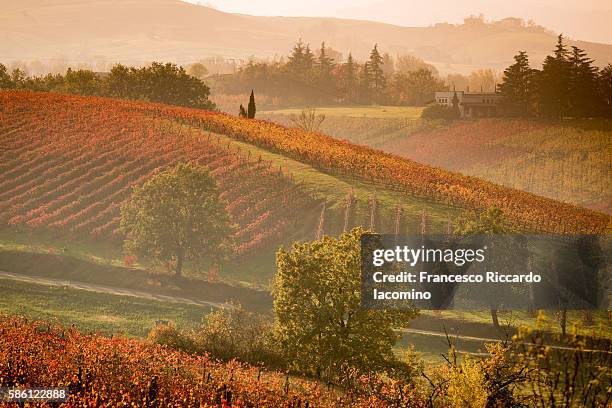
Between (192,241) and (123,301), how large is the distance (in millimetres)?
5710

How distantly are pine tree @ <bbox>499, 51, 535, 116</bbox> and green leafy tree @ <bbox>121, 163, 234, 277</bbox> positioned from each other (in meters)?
60.0

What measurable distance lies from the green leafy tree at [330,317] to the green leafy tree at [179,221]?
15.8 m

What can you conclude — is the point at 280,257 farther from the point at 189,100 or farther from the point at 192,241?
the point at 189,100

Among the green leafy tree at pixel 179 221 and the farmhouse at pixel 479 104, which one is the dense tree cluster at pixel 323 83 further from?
the green leafy tree at pixel 179 221

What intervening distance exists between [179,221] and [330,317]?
17.7m

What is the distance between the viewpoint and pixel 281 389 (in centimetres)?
2173

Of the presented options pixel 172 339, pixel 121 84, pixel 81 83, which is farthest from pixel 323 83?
pixel 172 339

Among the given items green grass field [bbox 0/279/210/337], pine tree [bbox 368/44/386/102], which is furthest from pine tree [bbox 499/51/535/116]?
green grass field [bbox 0/279/210/337]

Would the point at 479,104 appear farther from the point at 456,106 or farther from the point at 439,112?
the point at 439,112

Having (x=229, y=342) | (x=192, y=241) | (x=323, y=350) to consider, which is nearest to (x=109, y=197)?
(x=192, y=241)

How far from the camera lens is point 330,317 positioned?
86.3 ft

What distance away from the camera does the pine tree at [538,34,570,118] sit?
86.9 metres

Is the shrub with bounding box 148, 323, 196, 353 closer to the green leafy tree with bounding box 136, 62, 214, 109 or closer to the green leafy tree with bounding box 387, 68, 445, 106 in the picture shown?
the green leafy tree with bounding box 136, 62, 214, 109

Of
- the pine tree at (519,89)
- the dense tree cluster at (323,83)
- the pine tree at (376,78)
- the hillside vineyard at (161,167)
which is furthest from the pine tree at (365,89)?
the hillside vineyard at (161,167)
